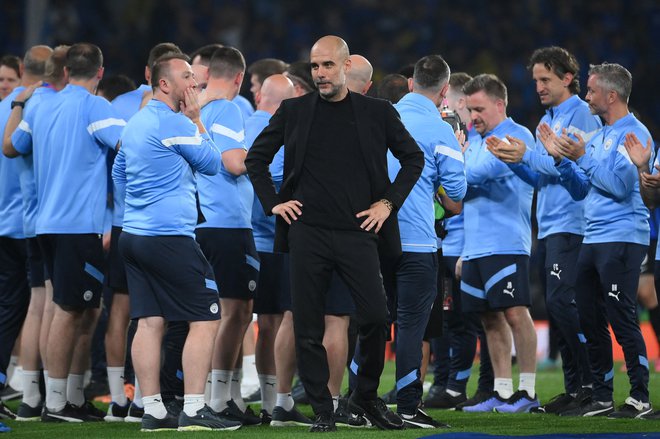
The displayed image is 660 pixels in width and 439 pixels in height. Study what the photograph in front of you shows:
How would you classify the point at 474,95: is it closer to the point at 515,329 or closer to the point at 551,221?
the point at 551,221

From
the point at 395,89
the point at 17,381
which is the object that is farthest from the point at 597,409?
the point at 17,381

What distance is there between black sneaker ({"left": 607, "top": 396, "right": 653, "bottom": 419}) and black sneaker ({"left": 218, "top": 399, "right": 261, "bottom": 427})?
93.8 inches

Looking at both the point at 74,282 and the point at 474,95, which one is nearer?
the point at 74,282

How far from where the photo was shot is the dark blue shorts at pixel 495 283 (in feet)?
27.1

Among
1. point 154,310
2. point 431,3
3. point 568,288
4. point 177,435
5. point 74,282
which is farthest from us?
point 431,3

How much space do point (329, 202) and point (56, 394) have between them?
250 cm

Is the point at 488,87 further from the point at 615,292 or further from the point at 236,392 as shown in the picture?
the point at 236,392

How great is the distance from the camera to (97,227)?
7.75 m

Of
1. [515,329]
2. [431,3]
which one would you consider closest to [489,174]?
[515,329]

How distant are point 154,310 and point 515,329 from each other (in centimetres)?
284

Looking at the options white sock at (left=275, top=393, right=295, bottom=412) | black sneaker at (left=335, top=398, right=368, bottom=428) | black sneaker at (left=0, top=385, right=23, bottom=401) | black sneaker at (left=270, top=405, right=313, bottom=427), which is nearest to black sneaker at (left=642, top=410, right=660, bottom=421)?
black sneaker at (left=335, top=398, right=368, bottom=428)

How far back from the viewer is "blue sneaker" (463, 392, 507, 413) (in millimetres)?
8258

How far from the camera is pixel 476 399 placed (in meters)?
8.66

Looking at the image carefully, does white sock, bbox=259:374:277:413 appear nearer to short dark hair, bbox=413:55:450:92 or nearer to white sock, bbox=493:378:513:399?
white sock, bbox=493:378:513:399
